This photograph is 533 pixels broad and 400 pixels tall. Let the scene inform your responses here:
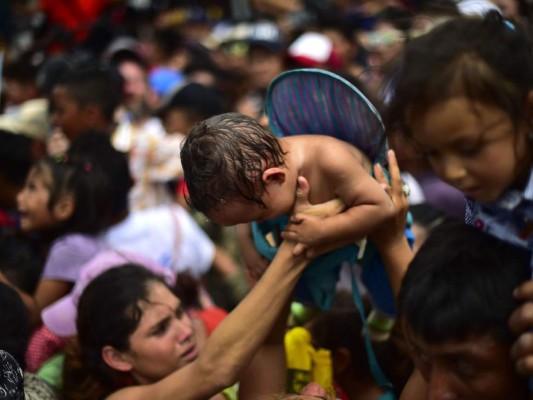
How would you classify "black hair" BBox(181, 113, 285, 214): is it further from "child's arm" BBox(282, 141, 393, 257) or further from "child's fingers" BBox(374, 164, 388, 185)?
"child's fingers" BBox(374, 164, 388, 185)

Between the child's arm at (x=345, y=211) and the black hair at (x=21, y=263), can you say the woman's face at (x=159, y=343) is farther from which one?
the black hair at (x=21, y=263)

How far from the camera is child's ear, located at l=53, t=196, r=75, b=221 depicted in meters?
3.50

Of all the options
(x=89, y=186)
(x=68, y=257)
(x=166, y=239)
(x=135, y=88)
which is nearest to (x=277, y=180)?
(x=68, y=257)

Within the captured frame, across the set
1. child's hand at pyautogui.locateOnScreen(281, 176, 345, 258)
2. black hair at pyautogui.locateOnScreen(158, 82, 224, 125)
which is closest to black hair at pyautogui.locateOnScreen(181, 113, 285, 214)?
child's hand at pyautogui.locateOnScreen(281, 176, 345, 258)

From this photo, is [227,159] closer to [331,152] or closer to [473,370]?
[331,152]

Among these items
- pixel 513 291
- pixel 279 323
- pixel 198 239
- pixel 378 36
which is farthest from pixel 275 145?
pixel 378 36

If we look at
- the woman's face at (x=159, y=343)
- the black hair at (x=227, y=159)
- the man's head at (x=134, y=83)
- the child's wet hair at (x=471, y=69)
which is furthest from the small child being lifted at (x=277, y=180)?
the man's head at (x=134, y=83)

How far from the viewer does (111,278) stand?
2.65 meters

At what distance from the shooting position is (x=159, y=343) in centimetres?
251

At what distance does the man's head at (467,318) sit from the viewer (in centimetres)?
158

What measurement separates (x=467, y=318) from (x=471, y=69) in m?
0.46

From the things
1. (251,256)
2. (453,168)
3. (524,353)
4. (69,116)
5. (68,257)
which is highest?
(453,168)

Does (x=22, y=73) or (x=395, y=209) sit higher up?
(x=395, y=209)

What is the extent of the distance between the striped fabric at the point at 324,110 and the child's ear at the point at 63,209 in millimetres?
1411
